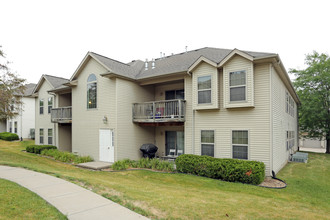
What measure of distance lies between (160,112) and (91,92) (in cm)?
537

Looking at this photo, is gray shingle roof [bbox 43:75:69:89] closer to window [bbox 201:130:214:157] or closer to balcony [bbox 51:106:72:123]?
balcony [bbox 51:106:72:123]

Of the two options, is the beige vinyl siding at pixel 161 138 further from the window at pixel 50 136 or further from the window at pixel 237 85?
the window at pixel 50 136

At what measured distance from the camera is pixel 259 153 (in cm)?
943

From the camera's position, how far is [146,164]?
1163 centimetres

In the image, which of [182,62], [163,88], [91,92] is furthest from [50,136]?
[182,62]

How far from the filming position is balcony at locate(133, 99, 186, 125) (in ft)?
38.2

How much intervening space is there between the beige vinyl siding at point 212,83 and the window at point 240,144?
5.82ft

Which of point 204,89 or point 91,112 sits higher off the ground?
point 204,89

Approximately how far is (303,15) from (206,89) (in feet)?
40.2

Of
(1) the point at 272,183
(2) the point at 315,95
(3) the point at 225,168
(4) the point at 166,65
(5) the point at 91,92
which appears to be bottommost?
(1) the point at 272,183

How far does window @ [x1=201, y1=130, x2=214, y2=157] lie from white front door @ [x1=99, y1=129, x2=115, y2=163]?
5.66 meters

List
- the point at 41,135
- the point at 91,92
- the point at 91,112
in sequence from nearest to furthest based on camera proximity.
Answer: the point at 91,112
the point at 91,92
the point at 41,135

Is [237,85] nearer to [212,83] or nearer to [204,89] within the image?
[212,83]

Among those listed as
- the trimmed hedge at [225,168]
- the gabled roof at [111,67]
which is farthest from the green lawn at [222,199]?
the gabled roof at [111,67]
